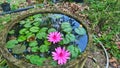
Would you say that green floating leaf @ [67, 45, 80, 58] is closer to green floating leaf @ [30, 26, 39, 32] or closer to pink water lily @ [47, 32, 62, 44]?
pink water lily @ [47, 32, 62, 44]

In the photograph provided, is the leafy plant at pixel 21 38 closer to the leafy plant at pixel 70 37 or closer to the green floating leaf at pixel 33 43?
the green floating leaf at pixel 33 43

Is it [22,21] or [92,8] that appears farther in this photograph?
[92,8]

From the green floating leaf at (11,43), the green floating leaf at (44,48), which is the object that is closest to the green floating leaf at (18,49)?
the green floating leaf at (11,43)

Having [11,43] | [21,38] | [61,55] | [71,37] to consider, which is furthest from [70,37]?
[11,43]

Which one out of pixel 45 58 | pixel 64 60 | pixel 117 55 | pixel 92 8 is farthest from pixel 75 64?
pixel 92 8

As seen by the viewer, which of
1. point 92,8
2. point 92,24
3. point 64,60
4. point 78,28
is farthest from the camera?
point 92,8

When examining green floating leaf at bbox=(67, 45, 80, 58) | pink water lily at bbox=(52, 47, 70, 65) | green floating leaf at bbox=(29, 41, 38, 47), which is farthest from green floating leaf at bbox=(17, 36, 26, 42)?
green floating leaf at bbox=(67, 45, 80, 58)

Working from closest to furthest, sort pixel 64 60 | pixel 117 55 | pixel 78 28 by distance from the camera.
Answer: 1. pixel 64 60
2. pixel 78 28
3. pixel 117 55

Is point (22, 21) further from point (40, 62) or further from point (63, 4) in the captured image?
point (63, 4)

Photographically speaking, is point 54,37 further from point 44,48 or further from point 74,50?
point 74,50
